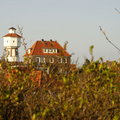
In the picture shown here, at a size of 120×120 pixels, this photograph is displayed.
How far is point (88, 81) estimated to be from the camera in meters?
4.09

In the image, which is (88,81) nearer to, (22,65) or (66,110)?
(66,110)

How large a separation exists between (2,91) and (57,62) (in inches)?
58.3

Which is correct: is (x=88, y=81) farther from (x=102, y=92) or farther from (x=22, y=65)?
(x=22, y=65)

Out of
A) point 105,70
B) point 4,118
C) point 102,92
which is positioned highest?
point 105,70

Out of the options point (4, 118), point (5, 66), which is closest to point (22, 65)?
point (5, 66)

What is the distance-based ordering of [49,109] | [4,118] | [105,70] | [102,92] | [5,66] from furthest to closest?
[5,66]
[105,70]
[102,92]
[4,118]
[49,109]

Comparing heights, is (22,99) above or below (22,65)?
below

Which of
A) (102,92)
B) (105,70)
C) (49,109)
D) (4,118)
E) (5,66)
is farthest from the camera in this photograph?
(5,66)

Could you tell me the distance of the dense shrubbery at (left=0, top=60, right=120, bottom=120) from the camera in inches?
129

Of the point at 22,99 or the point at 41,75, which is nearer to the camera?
the point at 22,99

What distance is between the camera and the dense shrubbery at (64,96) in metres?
3.28

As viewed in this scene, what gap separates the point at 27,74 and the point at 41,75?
13.2 inches

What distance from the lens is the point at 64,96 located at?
3.52 meters

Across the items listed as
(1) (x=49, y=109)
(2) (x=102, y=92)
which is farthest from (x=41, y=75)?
(1) (x=49, y=109)
